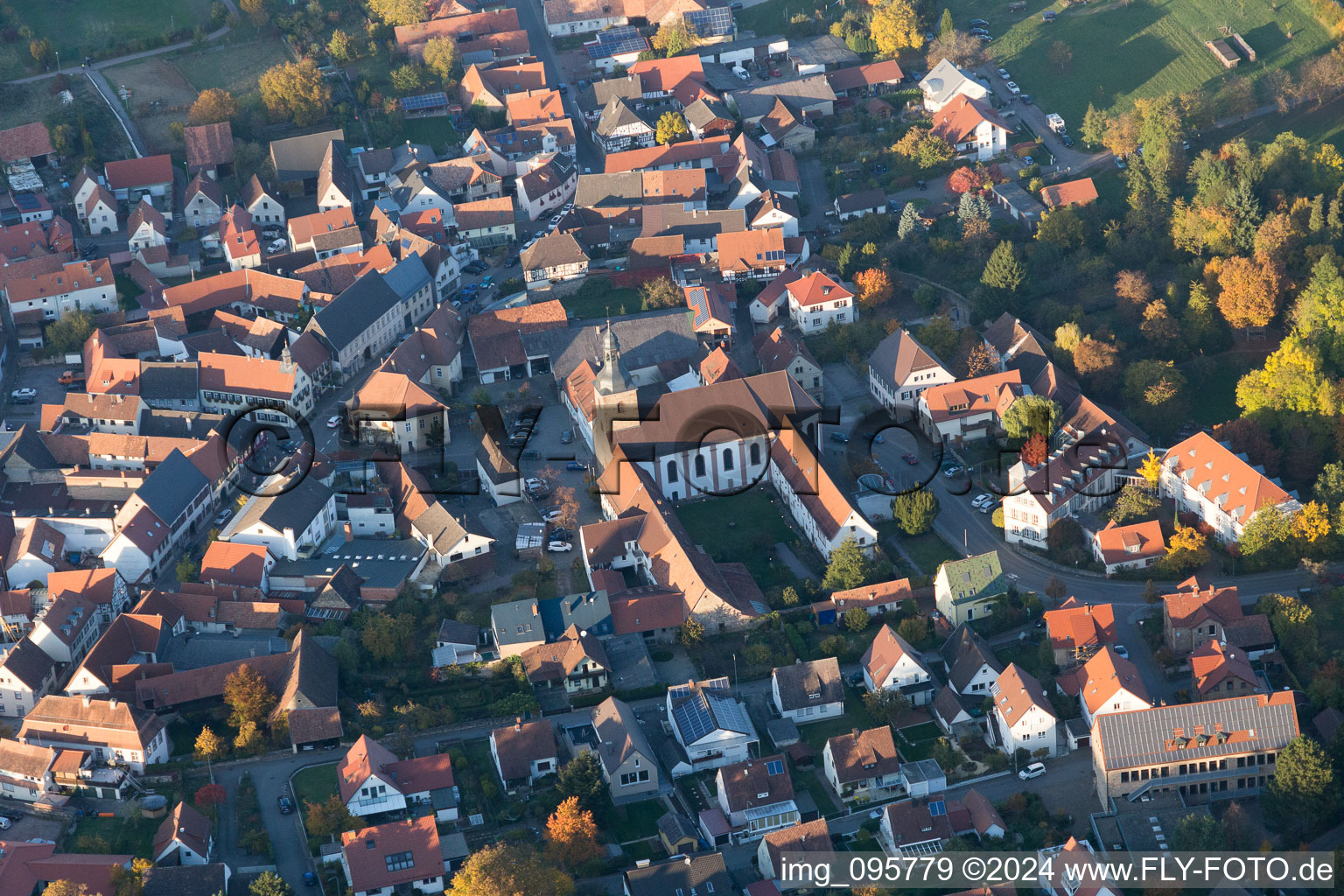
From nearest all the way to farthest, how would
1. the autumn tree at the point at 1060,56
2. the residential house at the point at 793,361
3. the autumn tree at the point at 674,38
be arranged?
1. the residential house at the point at 793,361
2. the autumn tree at the point at 1060,56
3. the autumn tree at the point at 674,38

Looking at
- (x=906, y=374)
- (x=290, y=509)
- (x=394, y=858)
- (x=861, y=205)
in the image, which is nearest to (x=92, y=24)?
(x=861, y=205)

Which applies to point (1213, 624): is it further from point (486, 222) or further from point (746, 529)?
point (486, 222)

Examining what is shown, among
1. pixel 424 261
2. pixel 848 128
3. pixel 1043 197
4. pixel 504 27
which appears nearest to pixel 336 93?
pixel 504 27

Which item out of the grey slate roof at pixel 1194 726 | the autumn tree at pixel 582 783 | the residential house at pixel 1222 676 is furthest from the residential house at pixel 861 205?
the autumn tree at pixel 582 783

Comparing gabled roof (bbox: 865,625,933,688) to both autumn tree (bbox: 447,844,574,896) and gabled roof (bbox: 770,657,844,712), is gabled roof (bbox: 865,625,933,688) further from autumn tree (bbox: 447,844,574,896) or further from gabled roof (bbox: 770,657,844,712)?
autumn tree (bbox: 447,844,574,896)

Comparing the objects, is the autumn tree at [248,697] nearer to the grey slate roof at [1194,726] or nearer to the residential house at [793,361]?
the residential house at [793,361]

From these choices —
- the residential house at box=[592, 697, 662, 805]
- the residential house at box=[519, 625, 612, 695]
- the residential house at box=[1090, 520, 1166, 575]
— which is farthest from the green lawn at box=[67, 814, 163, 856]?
the residential house at box=[1090, 520, 1166, 575]

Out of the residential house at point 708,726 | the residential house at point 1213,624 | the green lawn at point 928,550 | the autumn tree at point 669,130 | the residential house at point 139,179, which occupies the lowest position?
the green lawn at point 928,550
